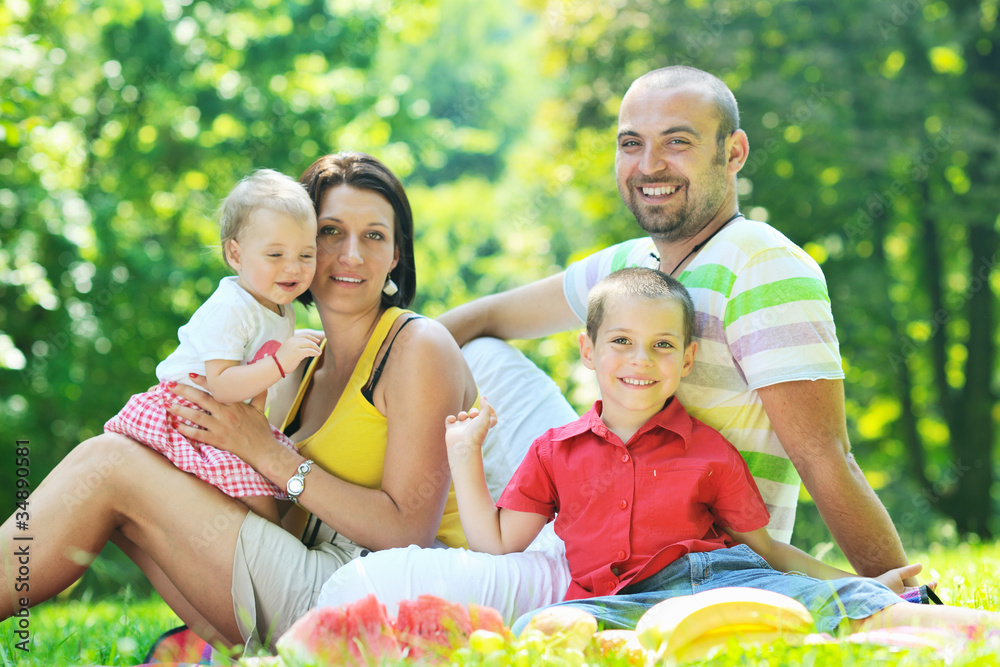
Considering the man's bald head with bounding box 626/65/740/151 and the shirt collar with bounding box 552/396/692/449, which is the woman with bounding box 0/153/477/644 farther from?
the man's bald head with bounding box 626/65/740/151

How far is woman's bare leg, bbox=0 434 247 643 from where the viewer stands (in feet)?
8.39

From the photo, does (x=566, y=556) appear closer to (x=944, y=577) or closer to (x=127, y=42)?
(x=944, y=577)

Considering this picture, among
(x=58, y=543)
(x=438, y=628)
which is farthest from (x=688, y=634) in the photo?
(x=58, y=543)

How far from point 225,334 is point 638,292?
1282 mm

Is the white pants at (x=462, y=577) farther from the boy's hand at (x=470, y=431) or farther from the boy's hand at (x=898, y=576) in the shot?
the boy's hand at (x=898, y=576)

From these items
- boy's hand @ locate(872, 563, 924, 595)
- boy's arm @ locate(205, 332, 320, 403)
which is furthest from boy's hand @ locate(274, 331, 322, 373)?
boy's hand @ locate(872, 563, 924, 595)

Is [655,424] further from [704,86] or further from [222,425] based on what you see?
[222,425]

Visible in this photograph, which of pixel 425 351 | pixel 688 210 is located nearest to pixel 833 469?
pixel 688 210

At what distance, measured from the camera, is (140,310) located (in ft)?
29.3

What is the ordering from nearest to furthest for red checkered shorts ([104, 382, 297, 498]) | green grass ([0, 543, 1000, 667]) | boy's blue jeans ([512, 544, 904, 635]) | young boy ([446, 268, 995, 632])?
green grass ([0, 543, 1000, 667]), boy's blue jeans ([512, 544, 904, 635]), young boy ([446, 268, 995, 632]), red checkered shorts ([104, 382, 297, 498])

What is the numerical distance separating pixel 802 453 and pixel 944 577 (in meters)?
1.37

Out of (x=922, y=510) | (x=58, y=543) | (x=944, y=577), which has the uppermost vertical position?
(x=58, y=543)

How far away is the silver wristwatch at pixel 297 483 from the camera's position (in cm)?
273

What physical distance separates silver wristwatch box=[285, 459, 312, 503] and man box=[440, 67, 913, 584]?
3.95 feet
